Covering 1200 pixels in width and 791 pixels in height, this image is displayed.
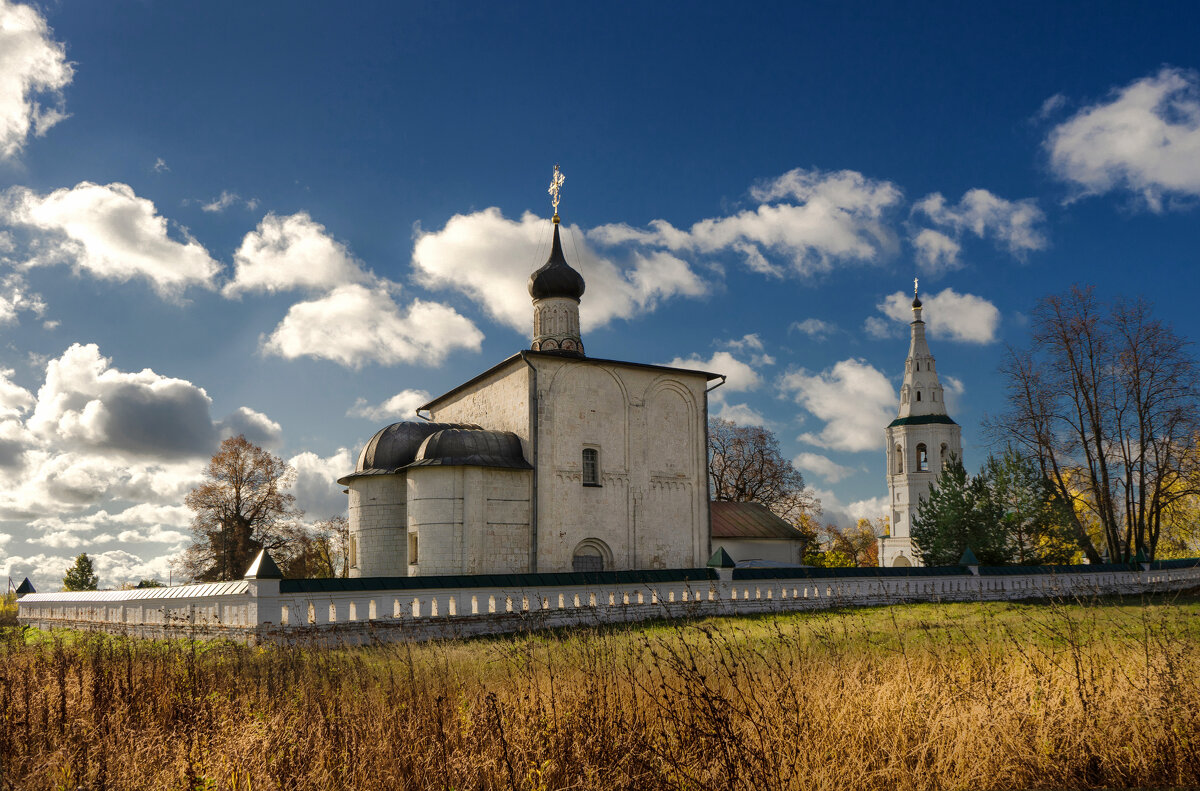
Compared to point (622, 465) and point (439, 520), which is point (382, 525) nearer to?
point (439, 520)

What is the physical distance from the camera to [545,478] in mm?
21734

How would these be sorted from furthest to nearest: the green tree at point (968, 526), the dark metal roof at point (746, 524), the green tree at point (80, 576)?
the green tree at point (80, 576), the dark metal roof at point (746, 524), the green tree at point (968, 526)

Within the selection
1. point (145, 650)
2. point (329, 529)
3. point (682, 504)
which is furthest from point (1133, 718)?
point (329, 529)

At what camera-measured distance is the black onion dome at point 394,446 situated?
22.6 meters

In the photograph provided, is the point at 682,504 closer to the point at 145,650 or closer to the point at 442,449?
the point at 442,449

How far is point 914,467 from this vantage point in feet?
162

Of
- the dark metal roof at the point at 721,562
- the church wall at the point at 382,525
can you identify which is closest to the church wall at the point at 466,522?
the church wall at the point at 382,525

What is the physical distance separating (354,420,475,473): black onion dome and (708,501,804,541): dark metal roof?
11.2m

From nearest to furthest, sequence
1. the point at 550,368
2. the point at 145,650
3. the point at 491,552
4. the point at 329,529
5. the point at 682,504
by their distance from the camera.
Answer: the point at 145,650
the point at 491,552
the point at 550,368
the point at 682,504
the point at 329,529

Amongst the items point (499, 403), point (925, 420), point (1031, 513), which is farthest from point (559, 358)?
point (925, 420)

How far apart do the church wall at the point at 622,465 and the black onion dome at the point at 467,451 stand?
863 millimetres

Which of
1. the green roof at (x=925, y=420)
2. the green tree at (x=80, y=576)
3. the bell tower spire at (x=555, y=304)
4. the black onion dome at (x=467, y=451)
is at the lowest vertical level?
the green tree at (x=80, y=576)

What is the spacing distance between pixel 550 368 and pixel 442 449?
3.59 metres

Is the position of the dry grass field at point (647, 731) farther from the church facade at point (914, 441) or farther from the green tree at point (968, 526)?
the church facade at point (914, 441)
